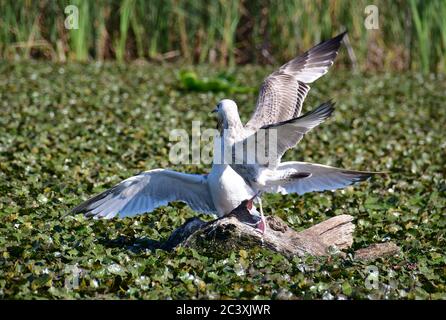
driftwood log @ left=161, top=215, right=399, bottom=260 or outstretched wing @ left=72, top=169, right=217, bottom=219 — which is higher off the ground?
outstretched wing @ left=72, top=169, right=217, bottom=219

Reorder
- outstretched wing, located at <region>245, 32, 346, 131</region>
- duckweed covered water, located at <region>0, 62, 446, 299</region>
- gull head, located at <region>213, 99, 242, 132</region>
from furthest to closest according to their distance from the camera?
outstretched wing, located at <region>245, 32, 346, 131</region> < gull head, located at <region>213, 99, 242, 132</region> < duckweed covered water, located at <region>0, 62, 446, 299</region>

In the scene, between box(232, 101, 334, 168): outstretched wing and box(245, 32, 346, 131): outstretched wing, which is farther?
box(245, 32, 346, 131): outstretched wing

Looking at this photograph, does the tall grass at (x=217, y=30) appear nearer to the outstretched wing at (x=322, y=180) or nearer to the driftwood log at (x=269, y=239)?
the outstretched wing at (x=322, y=180)

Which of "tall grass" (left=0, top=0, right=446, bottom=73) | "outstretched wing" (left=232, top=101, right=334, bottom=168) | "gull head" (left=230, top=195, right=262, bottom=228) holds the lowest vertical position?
"gull head" (left=230, top=195, right=262, bottom=228)

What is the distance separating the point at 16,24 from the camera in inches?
412

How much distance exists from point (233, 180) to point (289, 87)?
1.06 metres

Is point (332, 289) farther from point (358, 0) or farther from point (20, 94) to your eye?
point (358, 0)

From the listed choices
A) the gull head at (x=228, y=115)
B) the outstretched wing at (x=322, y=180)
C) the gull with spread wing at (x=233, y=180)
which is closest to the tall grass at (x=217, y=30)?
the gull with spread wing at (x=233, y=180)

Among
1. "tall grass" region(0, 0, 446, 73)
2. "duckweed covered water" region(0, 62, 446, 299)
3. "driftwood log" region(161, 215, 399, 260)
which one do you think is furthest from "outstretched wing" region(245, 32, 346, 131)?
"tall grass" region(0, 0, 446, 73)

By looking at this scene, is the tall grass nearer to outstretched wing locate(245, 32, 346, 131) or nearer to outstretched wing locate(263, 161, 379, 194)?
outstretched wing locate(245, 32, 346, 131)

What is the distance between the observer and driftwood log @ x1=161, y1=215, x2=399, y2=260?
4.67 meters

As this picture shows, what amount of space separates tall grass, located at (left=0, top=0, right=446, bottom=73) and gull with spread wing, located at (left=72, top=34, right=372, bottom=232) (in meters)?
5.53

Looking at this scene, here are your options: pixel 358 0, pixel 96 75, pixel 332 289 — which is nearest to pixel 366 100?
pixel 358 0

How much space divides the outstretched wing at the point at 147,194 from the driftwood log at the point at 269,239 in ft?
0.93
